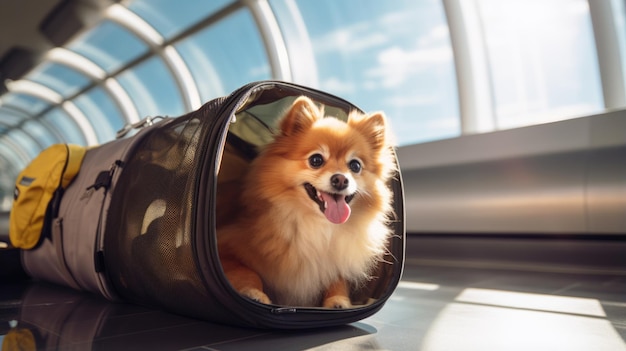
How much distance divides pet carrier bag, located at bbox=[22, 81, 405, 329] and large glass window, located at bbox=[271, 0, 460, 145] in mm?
2353

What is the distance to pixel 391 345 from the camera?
1332 millimetres

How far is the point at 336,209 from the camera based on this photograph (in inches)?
62.7

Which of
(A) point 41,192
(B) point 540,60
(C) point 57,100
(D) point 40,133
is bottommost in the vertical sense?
(A) point 41,192

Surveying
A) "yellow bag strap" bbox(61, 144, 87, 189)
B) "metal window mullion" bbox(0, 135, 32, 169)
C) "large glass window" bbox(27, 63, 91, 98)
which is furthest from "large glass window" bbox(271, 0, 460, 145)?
"metal window mullion" bbox(0, 135, 32, 169)

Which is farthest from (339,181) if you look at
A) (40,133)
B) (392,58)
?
(40,133)

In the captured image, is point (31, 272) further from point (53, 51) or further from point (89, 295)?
point (53, 51)

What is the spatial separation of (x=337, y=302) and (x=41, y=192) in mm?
1590

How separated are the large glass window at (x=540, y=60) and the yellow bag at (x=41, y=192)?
10.2 feet

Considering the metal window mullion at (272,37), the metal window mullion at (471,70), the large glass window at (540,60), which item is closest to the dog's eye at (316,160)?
the large glass window at (540,60)

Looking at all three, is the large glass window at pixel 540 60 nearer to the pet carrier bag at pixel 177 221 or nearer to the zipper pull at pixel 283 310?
the pet carrier bag at pixel 177 221

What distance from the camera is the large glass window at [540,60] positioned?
3463 mm

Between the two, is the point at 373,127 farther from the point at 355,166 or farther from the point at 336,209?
the point at 336,209

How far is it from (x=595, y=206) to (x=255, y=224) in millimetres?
2458

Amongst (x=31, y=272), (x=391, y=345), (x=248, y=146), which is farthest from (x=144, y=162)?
(x=31, y=272)
